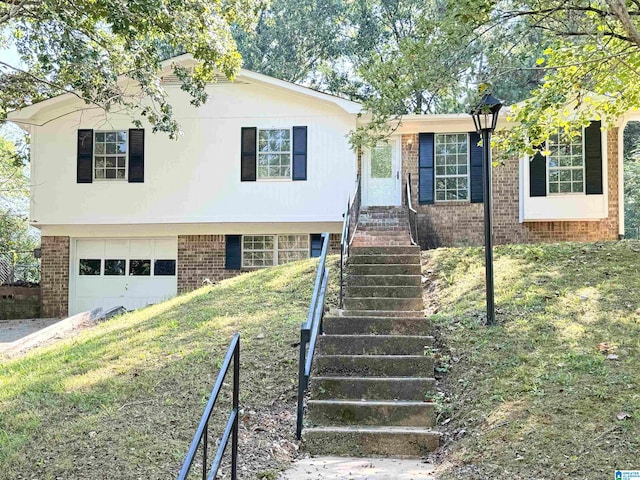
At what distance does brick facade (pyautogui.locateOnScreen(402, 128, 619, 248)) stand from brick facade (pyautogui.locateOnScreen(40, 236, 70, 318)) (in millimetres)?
9454

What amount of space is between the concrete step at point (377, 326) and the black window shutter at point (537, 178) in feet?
27.0

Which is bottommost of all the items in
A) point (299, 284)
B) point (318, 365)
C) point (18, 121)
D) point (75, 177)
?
point (318, 365)

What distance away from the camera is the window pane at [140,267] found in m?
15.1

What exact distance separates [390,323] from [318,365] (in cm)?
114

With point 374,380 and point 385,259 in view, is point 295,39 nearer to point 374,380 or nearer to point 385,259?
point 385,259

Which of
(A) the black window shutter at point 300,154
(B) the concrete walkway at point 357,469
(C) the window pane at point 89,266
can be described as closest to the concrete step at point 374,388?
(B) the concrete walkway at point 357,469

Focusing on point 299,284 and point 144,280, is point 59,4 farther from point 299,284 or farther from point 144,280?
point 144,280

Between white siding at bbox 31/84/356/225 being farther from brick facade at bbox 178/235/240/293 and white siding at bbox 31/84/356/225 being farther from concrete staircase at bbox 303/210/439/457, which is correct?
concrete staircase at bbox 303/210/439/457

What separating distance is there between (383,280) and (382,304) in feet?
2.41

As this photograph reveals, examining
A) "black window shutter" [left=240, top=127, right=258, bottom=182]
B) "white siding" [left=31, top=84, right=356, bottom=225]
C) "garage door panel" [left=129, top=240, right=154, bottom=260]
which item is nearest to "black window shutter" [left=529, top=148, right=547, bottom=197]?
"white siding" [left=31, top=84, right=356, bottom=225]

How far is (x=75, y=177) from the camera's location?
48.1 ft

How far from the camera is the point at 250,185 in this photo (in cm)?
1424

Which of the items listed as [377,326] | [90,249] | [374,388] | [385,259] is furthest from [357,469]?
[90,249]

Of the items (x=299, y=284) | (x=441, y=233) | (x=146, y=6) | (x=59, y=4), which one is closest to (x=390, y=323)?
(x=299, y=284)
